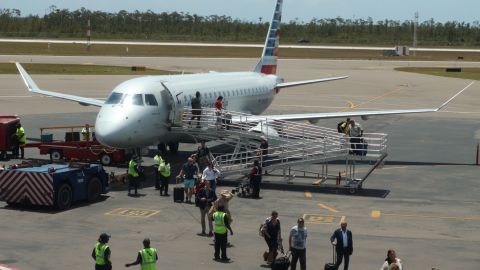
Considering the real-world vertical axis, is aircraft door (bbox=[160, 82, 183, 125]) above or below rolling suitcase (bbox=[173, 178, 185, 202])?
above

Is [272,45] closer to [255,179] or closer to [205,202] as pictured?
[255,179]

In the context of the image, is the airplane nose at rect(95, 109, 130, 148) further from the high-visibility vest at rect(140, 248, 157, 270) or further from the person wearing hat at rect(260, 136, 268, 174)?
the high-visibility vest at rect(140, 248, 157, 270)

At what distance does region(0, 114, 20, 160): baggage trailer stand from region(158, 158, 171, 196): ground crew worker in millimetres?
11520

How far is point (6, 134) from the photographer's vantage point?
3838 centimetres

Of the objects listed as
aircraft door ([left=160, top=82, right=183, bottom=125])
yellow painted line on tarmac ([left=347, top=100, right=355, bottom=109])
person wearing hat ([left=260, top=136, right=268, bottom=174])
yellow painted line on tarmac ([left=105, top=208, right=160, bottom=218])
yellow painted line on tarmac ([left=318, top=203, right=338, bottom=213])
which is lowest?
yellow painted line on tarmac ([left=318, top=203, right=338, bottom=213])

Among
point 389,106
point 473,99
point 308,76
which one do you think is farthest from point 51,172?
point 308,76

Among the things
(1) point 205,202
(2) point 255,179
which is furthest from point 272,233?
(2) point 255,179

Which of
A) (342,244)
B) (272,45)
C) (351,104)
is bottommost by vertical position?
(351,104)

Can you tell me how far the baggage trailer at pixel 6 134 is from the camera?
126 feet

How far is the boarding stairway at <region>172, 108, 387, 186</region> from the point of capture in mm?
32688

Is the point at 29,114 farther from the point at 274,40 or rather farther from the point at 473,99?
the point at 473,99

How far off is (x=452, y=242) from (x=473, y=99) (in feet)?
185

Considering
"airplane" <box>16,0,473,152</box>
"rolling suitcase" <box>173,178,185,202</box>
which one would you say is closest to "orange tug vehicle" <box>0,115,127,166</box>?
"airplane" <box>16,0,473,152</box>

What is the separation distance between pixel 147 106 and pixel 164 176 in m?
4.64
